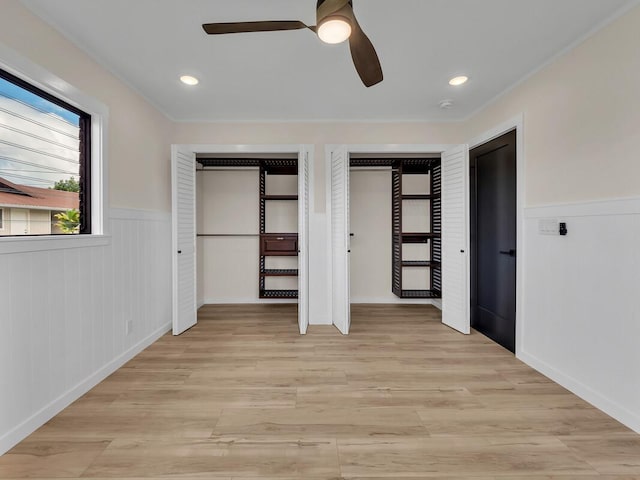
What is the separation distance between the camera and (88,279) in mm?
2092

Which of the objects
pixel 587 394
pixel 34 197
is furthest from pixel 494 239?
pixel 34 197

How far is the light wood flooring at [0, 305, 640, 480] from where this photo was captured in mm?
1413

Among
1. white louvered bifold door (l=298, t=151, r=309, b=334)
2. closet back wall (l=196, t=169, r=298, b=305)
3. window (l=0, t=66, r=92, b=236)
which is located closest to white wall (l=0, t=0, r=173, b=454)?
window (l=0, t=66, r=92, b=236)

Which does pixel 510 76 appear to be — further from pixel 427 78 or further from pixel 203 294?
pixel 203 294

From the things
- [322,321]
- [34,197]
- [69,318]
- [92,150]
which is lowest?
[322,321]

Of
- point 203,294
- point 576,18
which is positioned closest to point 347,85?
point 576,18

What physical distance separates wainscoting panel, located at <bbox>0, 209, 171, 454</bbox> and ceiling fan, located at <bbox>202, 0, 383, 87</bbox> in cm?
169

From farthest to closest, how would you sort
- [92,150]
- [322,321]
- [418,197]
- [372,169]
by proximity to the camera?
[372,169], [418,197], [322,321], [92,150]

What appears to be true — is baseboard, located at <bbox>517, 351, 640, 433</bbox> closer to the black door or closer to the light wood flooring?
the light wood flooring

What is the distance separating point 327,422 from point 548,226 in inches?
86.2

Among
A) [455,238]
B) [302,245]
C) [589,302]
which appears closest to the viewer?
[589,302]

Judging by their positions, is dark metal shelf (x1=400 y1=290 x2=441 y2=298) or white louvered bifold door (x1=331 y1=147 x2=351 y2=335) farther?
dark metal shelf (x1=400 y1=290 x2=441 y2=298)

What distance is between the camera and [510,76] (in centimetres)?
247

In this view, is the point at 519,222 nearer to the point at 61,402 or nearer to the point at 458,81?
the point at 458,81
